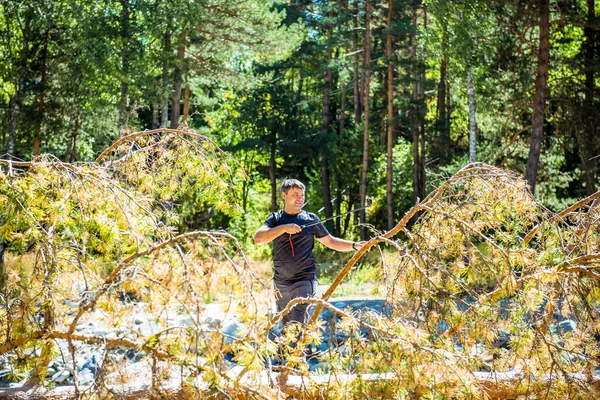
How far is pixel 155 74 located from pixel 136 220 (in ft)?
39.6

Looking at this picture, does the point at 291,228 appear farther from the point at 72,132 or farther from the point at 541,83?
the point at 72,132

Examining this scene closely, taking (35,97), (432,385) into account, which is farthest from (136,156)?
(35,97)

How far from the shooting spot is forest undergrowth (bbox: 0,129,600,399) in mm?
3299

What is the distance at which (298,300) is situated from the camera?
385 centimetres

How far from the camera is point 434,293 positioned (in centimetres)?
411

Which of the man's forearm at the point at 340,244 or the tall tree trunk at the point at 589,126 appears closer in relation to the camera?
the man's forearm at the point at 340,244

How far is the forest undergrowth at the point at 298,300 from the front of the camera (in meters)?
3.30

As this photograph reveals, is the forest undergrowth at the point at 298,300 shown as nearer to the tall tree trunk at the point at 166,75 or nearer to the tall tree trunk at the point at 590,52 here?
the tall tree trunk at the point at 166,75

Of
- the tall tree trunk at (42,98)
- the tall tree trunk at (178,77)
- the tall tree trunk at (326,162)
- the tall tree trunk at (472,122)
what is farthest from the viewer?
the tall tree trunk at (326,162)

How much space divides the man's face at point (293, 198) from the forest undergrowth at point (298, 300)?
69 centimetres

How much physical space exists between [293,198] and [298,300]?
1624 millimetres

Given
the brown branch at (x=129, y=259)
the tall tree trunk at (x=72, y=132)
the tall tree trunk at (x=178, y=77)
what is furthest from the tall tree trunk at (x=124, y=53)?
the brown branch at (x=129, y=259)

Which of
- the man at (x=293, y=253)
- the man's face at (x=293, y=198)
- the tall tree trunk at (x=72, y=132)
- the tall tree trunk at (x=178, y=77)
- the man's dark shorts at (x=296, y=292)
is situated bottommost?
the man's dark shorts at (x=296, y=292)

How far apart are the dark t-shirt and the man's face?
0.07 metres
